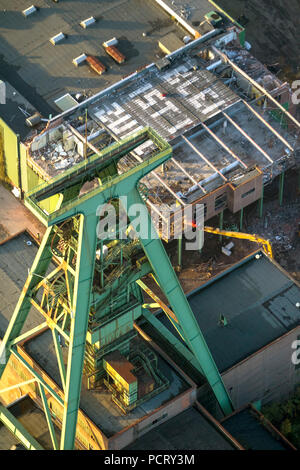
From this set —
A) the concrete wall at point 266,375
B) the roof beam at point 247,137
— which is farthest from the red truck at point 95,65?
the concrete wall at point 266,375

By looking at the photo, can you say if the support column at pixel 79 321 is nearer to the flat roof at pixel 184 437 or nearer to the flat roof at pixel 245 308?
the flat roof at pixel 184 437

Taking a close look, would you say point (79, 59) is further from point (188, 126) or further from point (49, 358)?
point (49, 358)

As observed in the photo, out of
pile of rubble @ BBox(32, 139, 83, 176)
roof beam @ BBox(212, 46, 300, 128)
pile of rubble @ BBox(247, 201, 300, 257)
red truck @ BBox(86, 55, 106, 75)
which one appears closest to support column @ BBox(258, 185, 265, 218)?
pile of rubble @ BBox(247, 201, 300, 257)

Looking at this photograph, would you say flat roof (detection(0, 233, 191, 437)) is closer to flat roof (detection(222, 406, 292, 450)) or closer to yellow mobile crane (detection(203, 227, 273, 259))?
flat roof (detection(222, 406, 292, 450))

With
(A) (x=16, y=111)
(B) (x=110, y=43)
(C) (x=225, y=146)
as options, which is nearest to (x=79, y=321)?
(C) (x=225, y=146)

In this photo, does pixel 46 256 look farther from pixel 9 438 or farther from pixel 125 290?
pixel 9 438

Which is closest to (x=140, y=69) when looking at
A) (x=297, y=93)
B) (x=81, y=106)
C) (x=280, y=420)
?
(x=81, y=106)

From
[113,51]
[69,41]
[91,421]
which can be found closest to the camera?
[91,421]
